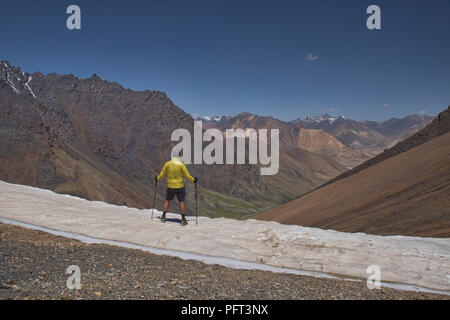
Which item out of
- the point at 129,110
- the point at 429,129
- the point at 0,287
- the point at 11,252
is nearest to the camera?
the point at 0,287

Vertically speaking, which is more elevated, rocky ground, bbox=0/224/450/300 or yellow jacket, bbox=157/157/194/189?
yellow jacket, bbox=157/157/194/189

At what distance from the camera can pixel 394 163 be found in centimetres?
3228

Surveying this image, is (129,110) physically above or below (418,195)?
above

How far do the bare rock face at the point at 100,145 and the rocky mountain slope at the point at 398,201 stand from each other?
51.9 m

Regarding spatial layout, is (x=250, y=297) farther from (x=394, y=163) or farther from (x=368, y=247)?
(x=394, y=163)

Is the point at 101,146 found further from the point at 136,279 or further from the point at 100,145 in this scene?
the point at 136,279

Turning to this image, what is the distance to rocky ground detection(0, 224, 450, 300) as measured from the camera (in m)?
5.40

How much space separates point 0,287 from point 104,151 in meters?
110

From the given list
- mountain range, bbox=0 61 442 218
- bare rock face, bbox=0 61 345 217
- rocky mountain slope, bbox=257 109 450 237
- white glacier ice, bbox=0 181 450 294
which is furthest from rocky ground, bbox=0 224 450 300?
bare rock face, bbox=0 61 345 217

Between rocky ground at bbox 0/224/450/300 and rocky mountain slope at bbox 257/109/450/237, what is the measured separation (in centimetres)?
817

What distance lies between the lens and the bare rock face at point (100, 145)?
70.9 metres

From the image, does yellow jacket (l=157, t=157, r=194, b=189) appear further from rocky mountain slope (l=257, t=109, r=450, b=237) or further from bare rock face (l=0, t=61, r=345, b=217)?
bare rock face (l=0, t=61, r=345, b=217)

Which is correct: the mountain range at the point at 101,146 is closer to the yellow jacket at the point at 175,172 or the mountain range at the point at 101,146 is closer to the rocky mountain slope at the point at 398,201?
the rocky mountain slope at the point at 398,201

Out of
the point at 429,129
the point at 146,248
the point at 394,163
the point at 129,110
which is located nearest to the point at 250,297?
the point at 146,248
